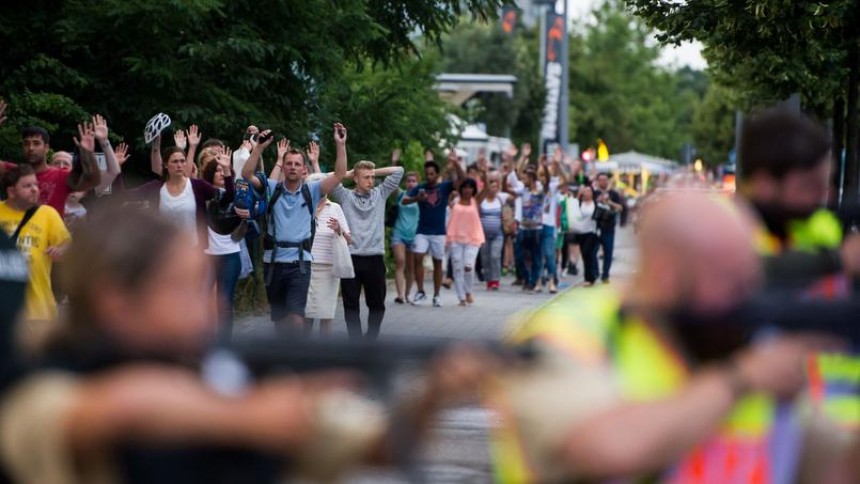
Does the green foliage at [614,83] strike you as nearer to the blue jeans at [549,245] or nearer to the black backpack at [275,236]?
the blue jeans at [549,245]

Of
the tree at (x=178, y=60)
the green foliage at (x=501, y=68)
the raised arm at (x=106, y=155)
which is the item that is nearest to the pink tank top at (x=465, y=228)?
the tree at (x=178, y=60)

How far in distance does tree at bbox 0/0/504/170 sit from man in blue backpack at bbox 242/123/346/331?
13.6 feet

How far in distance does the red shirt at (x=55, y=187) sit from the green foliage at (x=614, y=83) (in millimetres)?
68589

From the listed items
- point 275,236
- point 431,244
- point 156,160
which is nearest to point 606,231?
point 431,244

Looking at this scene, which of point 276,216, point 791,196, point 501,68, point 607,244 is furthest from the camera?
point 501,68

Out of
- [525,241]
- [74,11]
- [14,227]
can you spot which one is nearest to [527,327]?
[14,227]

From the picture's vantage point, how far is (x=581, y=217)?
2447 cm

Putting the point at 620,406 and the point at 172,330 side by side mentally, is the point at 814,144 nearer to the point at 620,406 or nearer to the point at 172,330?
the point at 620,406

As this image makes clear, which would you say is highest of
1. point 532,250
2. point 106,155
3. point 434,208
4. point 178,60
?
point 178,60

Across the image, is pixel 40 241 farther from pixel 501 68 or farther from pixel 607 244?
pixel 501 68

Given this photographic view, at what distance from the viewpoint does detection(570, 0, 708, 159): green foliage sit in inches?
3253

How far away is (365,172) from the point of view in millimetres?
13664

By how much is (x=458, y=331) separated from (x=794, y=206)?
12.2 metres

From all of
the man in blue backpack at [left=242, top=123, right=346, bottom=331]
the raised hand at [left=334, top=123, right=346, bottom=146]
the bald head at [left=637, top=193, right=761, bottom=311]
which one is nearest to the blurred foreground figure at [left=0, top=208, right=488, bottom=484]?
the bald head at [left=637, top=193, right=761, bottom=311]
